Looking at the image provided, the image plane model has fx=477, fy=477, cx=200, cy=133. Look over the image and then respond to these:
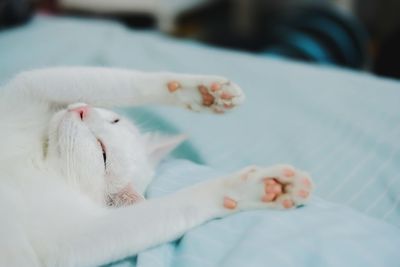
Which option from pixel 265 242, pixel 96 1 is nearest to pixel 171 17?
pixel 96 1

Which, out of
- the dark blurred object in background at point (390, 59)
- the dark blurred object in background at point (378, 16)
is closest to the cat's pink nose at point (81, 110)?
the dark blurred object in background at point (390, 59)

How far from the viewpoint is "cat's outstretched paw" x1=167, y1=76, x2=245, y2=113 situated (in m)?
0.69

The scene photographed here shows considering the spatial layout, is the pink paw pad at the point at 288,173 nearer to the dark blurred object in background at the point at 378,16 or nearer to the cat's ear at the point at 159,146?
the cat's ear at the point at 159,146

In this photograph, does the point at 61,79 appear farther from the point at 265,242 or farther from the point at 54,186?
the point at 265,242

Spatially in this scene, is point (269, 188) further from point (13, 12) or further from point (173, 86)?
point (13, 12)

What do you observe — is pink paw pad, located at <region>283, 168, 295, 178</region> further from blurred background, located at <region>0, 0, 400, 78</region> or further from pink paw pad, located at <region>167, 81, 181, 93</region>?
blurred background, located at <region>0, 0, 400, 78</region>

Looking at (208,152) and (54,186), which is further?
(208,152)

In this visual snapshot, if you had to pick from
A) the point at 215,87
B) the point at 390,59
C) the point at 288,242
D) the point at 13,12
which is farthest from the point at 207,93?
the point at 390,59

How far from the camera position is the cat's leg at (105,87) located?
739mm

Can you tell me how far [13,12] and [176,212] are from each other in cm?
98

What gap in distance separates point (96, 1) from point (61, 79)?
1.54m

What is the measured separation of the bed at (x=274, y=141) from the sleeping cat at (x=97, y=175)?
0.09 feet

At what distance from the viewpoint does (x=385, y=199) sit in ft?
2.43

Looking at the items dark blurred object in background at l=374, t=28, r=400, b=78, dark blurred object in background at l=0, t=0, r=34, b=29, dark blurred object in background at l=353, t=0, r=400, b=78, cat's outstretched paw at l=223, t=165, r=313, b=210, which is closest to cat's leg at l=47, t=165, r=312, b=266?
cat's outstretched paw at l=223, t=165, r=313, b=210
